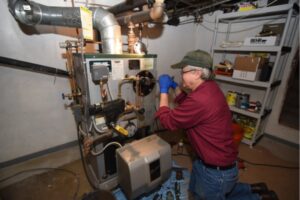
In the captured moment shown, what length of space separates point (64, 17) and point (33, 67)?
24.1 inches

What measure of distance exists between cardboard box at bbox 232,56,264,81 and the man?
128 cm

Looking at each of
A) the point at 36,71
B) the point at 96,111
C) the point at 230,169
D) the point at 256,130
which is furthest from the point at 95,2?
the point at 256,130

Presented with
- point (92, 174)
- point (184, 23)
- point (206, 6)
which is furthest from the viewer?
point (184, 23)

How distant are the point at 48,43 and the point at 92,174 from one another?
1.47 meters

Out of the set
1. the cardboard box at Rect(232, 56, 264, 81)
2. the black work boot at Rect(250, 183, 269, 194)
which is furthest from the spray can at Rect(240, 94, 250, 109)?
the black work boot at Rect(250, 183, 269, 194)

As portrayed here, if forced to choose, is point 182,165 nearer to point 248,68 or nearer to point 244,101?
point 244,101

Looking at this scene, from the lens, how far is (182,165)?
1964 mm

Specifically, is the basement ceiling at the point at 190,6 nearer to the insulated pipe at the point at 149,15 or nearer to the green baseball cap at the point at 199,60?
the insulated pipe at the point at 149,15

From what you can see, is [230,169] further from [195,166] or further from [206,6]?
[206,6]

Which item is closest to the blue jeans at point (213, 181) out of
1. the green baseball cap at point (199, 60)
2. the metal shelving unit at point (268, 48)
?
the green baseball cap at point (199, 60)

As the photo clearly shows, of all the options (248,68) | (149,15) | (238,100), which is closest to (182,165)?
(238,100)

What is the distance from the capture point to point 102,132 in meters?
1.30

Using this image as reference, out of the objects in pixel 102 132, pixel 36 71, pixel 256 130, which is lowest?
pixel 256 130

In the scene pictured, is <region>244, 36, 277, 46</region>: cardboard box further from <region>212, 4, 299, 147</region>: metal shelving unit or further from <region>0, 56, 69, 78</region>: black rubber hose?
<region>0, 56, 69, 78</region>: black rubber hose
